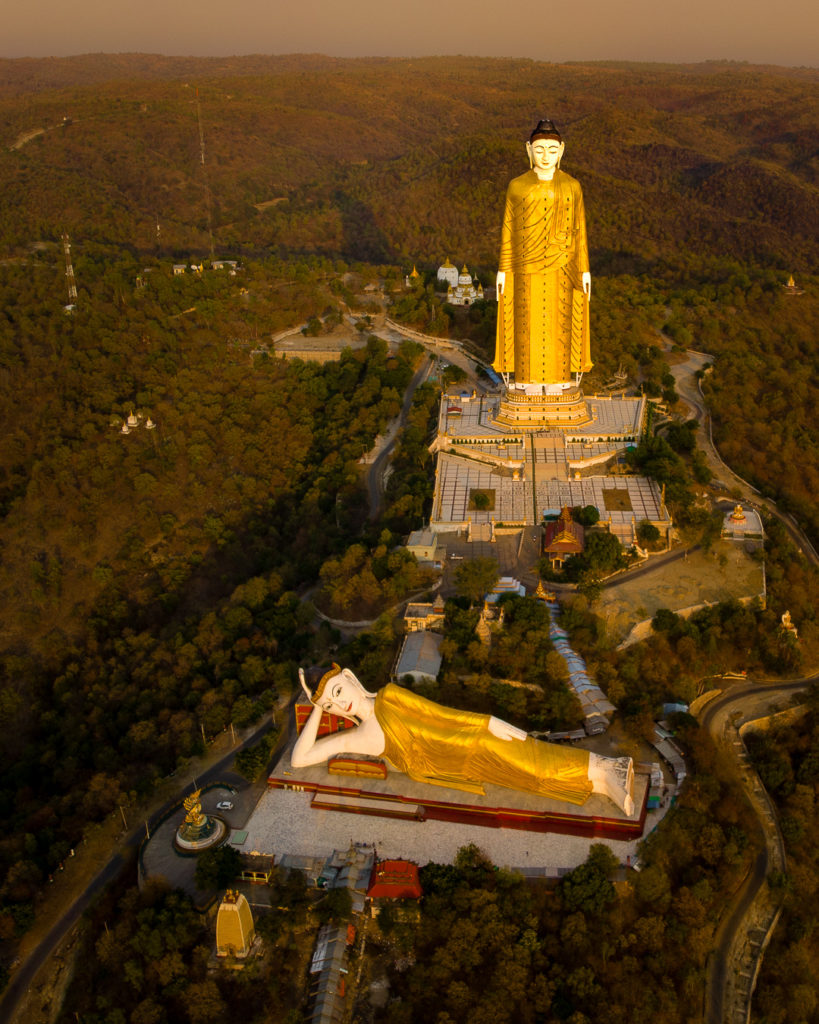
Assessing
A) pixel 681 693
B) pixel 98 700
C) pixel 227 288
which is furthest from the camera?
pixel 227 288

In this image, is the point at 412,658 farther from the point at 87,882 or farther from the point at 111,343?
the point at 111,343

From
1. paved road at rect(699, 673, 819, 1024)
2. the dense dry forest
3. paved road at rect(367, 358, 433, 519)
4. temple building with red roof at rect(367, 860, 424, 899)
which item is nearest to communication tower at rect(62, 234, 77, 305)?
the dense dry forest

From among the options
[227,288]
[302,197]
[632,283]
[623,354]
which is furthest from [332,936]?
[302,197]

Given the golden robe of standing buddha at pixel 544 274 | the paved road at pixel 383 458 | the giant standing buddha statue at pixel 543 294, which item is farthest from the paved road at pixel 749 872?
the golden robe of standing buddha at pixel 544 274

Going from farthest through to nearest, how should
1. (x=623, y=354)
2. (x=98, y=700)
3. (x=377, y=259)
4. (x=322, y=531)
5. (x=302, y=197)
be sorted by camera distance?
1. (x=302, y=197)
2. (x=377, y=259)
3. (x=623, y=354)
4. (x=322, y=531)
5. (x=98, y=700)

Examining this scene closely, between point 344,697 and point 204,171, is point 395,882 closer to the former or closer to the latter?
point 344,697

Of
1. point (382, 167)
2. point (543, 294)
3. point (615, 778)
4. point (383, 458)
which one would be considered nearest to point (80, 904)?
point (615, 778)

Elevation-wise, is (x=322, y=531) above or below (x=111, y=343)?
below

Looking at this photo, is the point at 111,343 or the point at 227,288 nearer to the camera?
the point at 111,343
